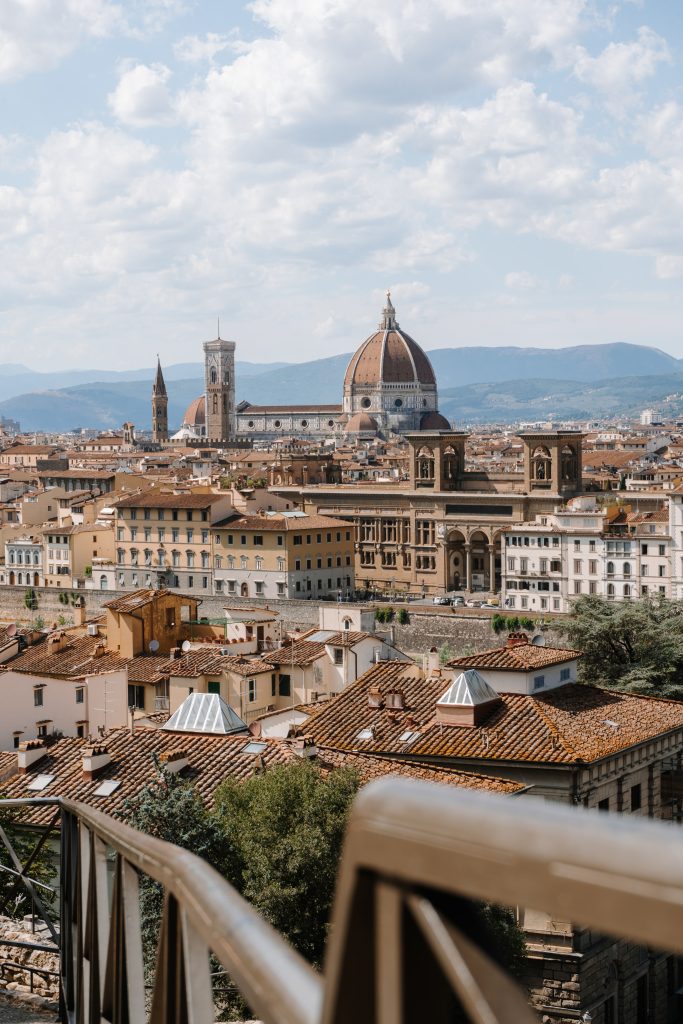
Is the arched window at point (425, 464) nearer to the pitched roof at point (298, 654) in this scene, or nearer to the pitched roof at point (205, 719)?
the pitched roof at point (298, 654)

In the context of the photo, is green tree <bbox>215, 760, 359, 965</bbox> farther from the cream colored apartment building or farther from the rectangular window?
the cream colored apartment building

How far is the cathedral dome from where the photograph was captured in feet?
562

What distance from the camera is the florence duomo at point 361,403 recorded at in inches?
6698

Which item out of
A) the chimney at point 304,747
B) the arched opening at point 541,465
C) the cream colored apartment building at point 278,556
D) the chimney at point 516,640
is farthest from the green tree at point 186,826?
the arched opening at point 541,465

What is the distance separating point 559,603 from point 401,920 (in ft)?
192

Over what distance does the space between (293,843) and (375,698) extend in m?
9.07

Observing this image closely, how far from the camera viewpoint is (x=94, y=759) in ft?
62.5

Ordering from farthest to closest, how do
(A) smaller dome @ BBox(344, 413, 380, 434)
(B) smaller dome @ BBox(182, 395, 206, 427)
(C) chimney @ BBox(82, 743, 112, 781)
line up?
(B) smaller dome @ BBox(182, 395, 206, 427), (A) smaller dome @ BBox(344, 413, 380, 434), (C) chimney @ BBox(82, 743, 112, 781)

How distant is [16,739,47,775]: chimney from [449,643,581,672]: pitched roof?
267 inches

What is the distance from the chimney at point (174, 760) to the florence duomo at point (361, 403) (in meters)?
142

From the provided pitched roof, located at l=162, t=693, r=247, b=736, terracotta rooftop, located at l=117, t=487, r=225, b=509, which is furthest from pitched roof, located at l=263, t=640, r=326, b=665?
terracotta rooftop, located at l=117, t=487, r=225, b=509

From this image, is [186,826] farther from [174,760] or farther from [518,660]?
[518,660]

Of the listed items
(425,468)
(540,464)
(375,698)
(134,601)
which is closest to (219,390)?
(425,468)

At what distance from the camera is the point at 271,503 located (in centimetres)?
7144
